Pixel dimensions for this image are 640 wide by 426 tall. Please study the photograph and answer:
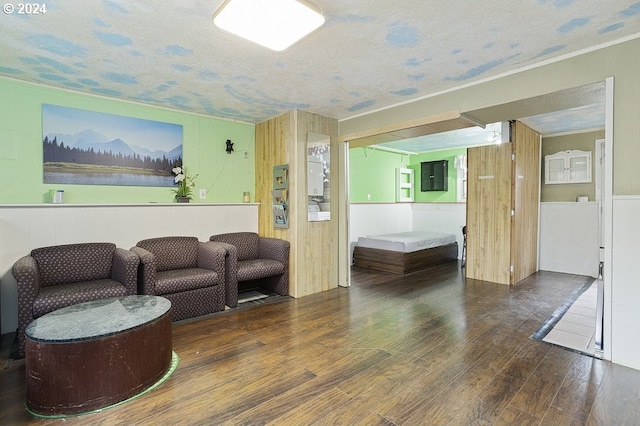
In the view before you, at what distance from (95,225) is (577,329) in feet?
17.2

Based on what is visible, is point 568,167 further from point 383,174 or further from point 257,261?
point 257,261

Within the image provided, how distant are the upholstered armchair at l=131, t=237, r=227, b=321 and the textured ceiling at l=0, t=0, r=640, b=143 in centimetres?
179

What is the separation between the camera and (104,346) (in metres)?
1.96

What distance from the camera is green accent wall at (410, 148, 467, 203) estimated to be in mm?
7539

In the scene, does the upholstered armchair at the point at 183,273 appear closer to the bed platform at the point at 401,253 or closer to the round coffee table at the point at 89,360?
the round coffee table at the point at 89,360

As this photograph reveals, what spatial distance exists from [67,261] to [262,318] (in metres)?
2.04

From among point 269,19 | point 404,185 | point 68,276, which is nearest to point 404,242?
point 404,185

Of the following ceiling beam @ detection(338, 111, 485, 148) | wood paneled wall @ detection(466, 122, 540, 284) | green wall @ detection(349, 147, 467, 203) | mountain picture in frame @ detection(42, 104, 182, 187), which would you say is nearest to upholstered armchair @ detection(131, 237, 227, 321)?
mountain picture in frame @ detection(42, 104, 182, 187)

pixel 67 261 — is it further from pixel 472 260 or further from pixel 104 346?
pixel 472 260

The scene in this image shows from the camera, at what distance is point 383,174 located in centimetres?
753

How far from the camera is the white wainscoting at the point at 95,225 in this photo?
3105mm

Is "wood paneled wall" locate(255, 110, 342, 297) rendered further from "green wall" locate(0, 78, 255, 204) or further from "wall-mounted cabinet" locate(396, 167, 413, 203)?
"wall-mounted cabinet" locate(396, 167, 413, 203)

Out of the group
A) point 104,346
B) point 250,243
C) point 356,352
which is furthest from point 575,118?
point 104,346

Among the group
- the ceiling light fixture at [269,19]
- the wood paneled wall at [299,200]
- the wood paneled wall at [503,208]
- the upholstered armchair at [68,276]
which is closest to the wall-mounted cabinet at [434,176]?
the wood paneled wall at [503,208]
